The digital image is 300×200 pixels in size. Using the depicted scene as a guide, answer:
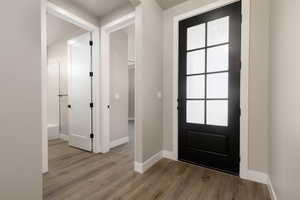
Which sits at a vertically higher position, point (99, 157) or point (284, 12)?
point (284, 12)

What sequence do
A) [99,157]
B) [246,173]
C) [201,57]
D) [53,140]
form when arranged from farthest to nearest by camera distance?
[53,140] < [99,157] < [201,57] < [246,173]

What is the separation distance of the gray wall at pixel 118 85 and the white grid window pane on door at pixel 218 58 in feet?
6.71

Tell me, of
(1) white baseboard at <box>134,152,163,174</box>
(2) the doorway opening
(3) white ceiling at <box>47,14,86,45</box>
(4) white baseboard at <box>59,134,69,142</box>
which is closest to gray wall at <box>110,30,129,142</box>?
(2) the doorway opening

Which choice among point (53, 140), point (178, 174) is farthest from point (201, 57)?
point (53, 140)

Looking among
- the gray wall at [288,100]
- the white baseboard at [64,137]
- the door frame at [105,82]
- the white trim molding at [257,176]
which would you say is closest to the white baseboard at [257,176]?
the white trim molding at [257,176]

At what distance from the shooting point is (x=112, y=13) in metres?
2.57

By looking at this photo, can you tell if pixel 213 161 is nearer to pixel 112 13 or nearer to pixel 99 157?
pixel 99 157

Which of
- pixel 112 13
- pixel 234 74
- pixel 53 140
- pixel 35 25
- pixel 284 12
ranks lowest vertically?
pixel 53 140

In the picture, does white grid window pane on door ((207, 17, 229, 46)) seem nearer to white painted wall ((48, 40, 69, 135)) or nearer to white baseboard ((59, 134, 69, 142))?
white painted wall ((48, 40, 69, 135))

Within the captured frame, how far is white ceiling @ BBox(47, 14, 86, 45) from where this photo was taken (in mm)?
2924

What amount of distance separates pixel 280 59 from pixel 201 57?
3.42ft

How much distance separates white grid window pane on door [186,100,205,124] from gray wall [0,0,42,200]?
196 centimetres

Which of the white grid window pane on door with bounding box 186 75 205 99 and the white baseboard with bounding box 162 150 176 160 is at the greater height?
the white grid window pane on door with bounding box 186 75 205 99

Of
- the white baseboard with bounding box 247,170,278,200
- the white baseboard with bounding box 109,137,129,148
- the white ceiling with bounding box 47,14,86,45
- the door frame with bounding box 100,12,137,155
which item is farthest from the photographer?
the white baseboard with bounding box 109,137,129,148
